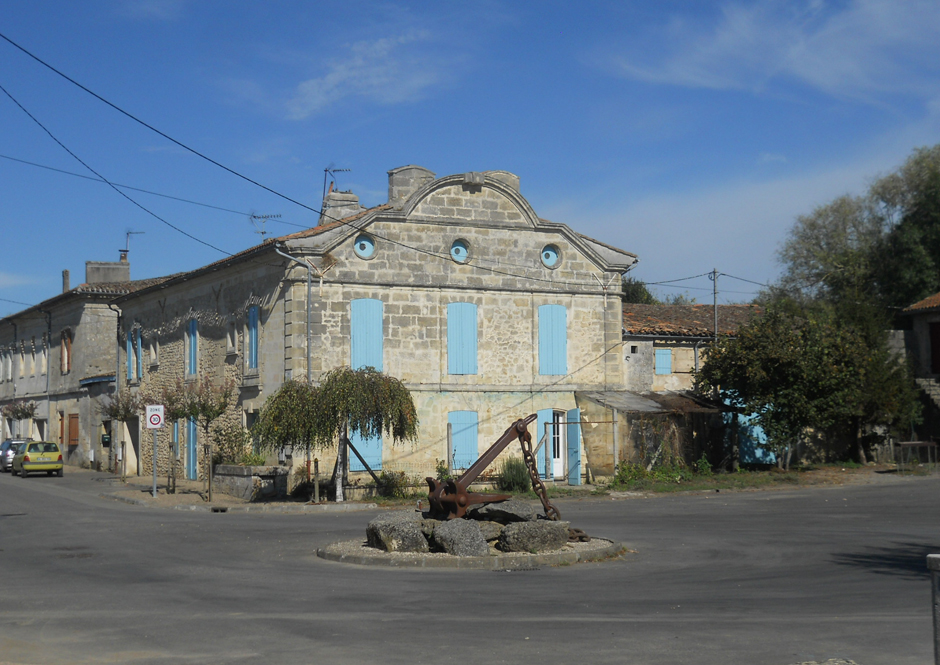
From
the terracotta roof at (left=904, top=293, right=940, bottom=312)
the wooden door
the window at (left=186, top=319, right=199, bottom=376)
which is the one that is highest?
the terracotta roof at (left=904, top=293, right=940, bottom=312)

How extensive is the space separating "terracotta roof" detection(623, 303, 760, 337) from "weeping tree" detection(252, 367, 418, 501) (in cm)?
1079

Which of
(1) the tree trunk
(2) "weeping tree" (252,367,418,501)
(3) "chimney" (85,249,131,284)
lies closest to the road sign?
(2) "weeping tree" (252,367,418,501)

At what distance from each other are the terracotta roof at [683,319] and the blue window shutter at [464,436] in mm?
6617

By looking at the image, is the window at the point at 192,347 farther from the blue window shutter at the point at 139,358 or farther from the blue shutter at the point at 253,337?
the blue window shutter at the point at 139,358

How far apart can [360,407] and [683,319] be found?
16.1 m

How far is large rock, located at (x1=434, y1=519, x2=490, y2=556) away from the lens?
528 inches

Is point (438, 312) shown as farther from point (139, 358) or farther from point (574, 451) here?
point (139, 358)

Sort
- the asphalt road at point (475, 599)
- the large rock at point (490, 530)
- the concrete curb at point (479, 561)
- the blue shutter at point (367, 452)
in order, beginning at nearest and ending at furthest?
the asphalt road at point (475, 599) < the concrete curb at point (479, 561) < the large rock at point (490, 530) < the blue shutter at point (367, 452)

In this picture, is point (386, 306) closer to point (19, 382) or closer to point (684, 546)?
point (684, 546)

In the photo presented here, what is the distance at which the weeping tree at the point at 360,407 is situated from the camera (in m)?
22.4

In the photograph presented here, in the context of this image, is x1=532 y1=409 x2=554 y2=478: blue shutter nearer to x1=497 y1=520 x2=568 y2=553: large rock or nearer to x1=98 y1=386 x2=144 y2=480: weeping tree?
x1=98 y1=386 x2=144 y2=480: weeping tree

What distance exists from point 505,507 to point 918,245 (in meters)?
35.3

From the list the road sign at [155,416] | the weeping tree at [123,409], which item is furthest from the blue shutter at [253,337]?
the weeping tree at [123,409]

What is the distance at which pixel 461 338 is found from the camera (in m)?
27.9
